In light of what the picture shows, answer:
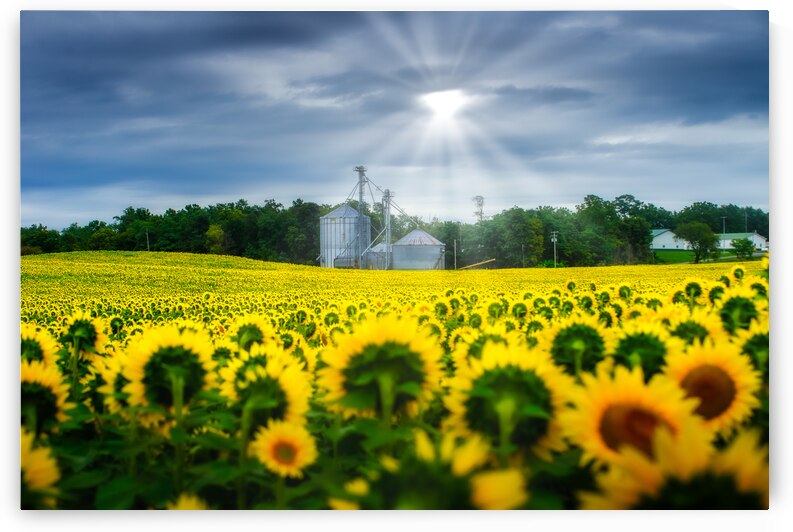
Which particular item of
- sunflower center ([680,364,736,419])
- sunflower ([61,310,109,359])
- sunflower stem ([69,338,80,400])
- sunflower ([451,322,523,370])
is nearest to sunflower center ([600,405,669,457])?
sunflower center ([680,364,736,419])

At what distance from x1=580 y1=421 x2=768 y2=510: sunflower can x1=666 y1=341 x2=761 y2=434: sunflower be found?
40cm

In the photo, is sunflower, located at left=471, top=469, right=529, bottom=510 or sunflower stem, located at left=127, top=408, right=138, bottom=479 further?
sunflower stem, located at left=127, top=408, right=138, bottom=479

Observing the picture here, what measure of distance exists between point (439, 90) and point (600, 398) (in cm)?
221

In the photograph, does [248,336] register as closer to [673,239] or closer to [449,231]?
[449,231]

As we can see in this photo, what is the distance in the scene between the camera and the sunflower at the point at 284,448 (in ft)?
5.40

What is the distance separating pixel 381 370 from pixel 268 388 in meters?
0.28

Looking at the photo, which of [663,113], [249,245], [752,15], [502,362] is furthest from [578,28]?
[502,362]

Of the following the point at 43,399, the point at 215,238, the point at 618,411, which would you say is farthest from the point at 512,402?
the point at 215,238

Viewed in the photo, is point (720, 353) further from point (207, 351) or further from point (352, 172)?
point (352, 172)

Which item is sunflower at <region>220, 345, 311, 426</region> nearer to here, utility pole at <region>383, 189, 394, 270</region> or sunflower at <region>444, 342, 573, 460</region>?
sunflower at <region>444, 342, 573, 460</region>

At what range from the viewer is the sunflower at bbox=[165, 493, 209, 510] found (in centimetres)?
174

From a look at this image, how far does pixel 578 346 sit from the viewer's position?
1.65 m

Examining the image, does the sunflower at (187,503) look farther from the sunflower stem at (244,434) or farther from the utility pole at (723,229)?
the utility pole at (723,229)

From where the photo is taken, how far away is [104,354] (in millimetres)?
2408
